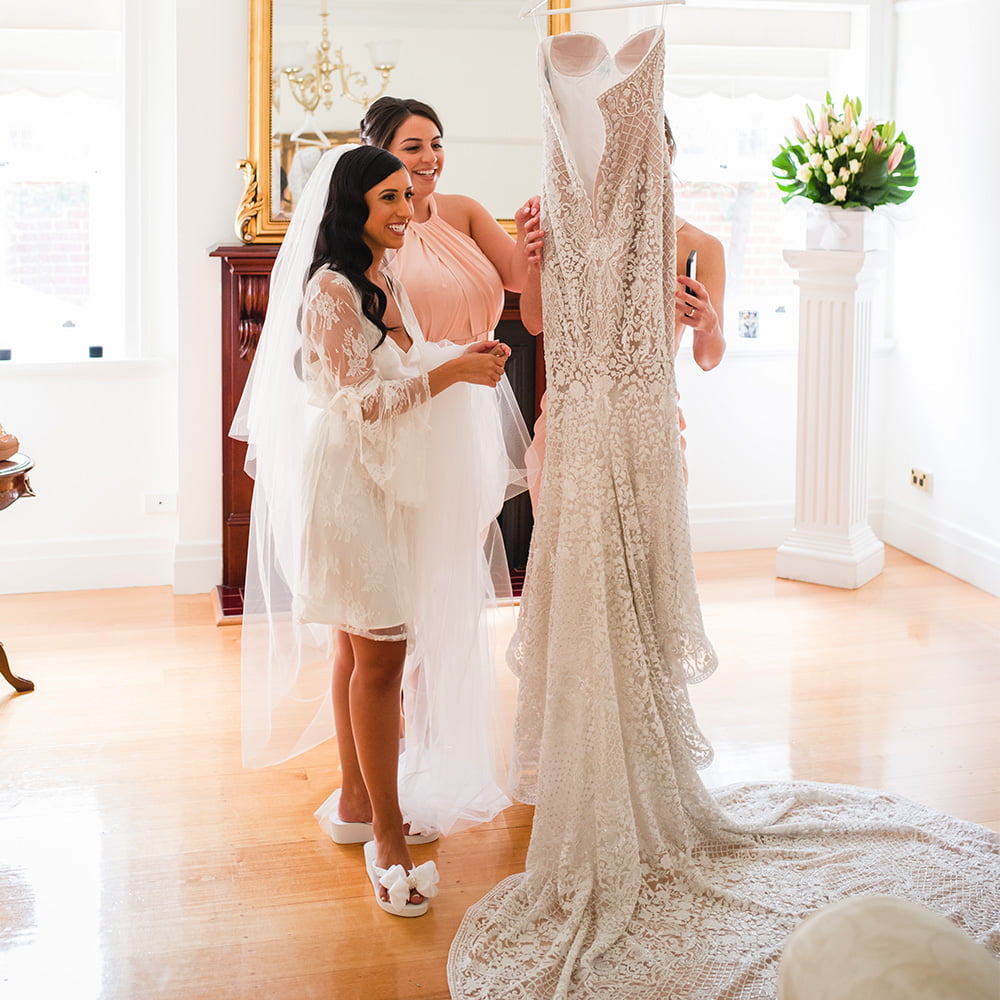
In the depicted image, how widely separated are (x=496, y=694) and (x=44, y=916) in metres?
1.10

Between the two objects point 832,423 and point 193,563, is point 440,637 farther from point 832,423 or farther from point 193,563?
point 832,423

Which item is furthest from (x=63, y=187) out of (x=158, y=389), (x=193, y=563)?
(x=193, y=563)

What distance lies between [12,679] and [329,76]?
7.98 feet

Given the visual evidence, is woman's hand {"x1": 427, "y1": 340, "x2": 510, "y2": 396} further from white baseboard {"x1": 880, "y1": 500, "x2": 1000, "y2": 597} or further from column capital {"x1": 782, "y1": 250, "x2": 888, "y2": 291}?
white baseboard {"x1": 880, "y1": 500, "x2": 1000, "y2": 597}

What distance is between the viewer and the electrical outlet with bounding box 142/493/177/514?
5.07 m

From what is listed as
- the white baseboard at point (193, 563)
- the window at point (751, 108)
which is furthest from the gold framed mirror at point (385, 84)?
the white baseboard at point (193, 563)

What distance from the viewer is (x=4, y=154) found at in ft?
16.1

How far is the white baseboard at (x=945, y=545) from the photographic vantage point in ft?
16.4

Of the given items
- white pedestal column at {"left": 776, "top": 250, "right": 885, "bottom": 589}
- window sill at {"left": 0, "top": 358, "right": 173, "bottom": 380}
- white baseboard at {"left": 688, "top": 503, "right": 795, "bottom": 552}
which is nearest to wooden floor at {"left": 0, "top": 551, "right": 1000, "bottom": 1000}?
white pedestal column at {"left": 776, "top": 250, "right": 885, "bottom": 589}

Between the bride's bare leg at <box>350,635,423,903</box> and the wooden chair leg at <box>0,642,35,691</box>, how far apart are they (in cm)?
162

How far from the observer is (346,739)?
2.92 m

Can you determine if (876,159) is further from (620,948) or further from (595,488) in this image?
(620,948)

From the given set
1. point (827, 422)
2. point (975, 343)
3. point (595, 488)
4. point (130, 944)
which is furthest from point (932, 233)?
point (130, 944)

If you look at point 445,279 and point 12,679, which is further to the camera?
point 12,679
